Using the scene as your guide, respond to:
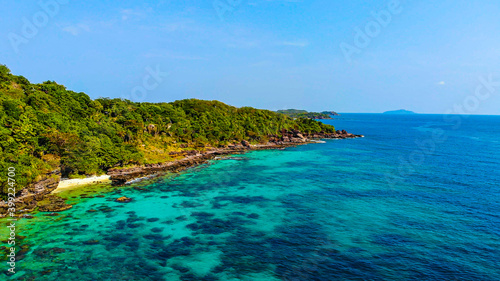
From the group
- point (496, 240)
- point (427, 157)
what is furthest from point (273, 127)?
point (496, 240)

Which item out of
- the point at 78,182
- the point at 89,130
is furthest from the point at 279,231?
the point at 89,130

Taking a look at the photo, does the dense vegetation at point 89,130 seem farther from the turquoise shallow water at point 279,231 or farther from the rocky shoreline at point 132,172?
the turquoise shallow water at point 279,231

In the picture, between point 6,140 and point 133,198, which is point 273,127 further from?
point 6,140

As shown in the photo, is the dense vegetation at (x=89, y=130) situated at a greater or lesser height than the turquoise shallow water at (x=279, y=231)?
greater

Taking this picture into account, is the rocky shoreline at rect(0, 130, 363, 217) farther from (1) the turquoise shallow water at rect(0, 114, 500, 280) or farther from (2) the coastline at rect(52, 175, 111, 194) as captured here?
(1) the turquoise shallow water at rect(0, 114, 500, 280)

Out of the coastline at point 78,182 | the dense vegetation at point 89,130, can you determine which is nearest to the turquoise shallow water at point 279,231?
the coastline at point 78,182

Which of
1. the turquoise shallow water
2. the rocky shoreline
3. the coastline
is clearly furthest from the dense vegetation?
the turquoise shallow water

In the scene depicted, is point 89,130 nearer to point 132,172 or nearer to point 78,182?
point 132,172
